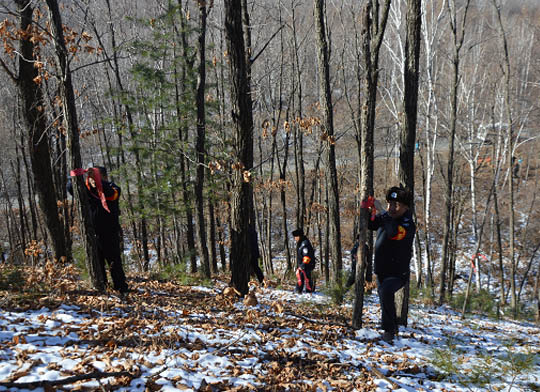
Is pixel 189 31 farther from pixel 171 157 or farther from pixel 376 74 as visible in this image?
pixel 376 74

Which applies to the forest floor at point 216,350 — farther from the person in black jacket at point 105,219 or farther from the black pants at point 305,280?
the black pants at point 305,280

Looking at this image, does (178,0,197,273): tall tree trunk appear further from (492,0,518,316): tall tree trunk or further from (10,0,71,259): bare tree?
(492,0,518,316): tall tree trunk

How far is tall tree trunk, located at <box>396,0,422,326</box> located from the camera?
542 cm

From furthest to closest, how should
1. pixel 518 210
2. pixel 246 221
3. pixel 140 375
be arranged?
pixel 518 210, pixel 246 221, pixel 140 375

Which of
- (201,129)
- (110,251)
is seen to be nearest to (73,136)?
(110,251)

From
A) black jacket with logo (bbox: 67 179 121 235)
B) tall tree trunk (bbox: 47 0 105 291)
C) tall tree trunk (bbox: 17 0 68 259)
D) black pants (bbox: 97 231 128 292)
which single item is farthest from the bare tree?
tall tree trunk (bbox: 47 0 105 291)

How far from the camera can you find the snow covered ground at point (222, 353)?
2.87 m

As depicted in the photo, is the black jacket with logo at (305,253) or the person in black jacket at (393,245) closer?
the person in black jacket at (393,245)

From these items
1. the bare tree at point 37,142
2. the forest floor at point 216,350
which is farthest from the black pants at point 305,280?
the bare tree at point 37,142

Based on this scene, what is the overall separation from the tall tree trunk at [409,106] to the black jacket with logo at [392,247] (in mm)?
1036

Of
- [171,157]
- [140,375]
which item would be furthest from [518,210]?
[140,375]

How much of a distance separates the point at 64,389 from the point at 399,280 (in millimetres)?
3978

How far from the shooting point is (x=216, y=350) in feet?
12.1

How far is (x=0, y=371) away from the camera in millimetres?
2646
